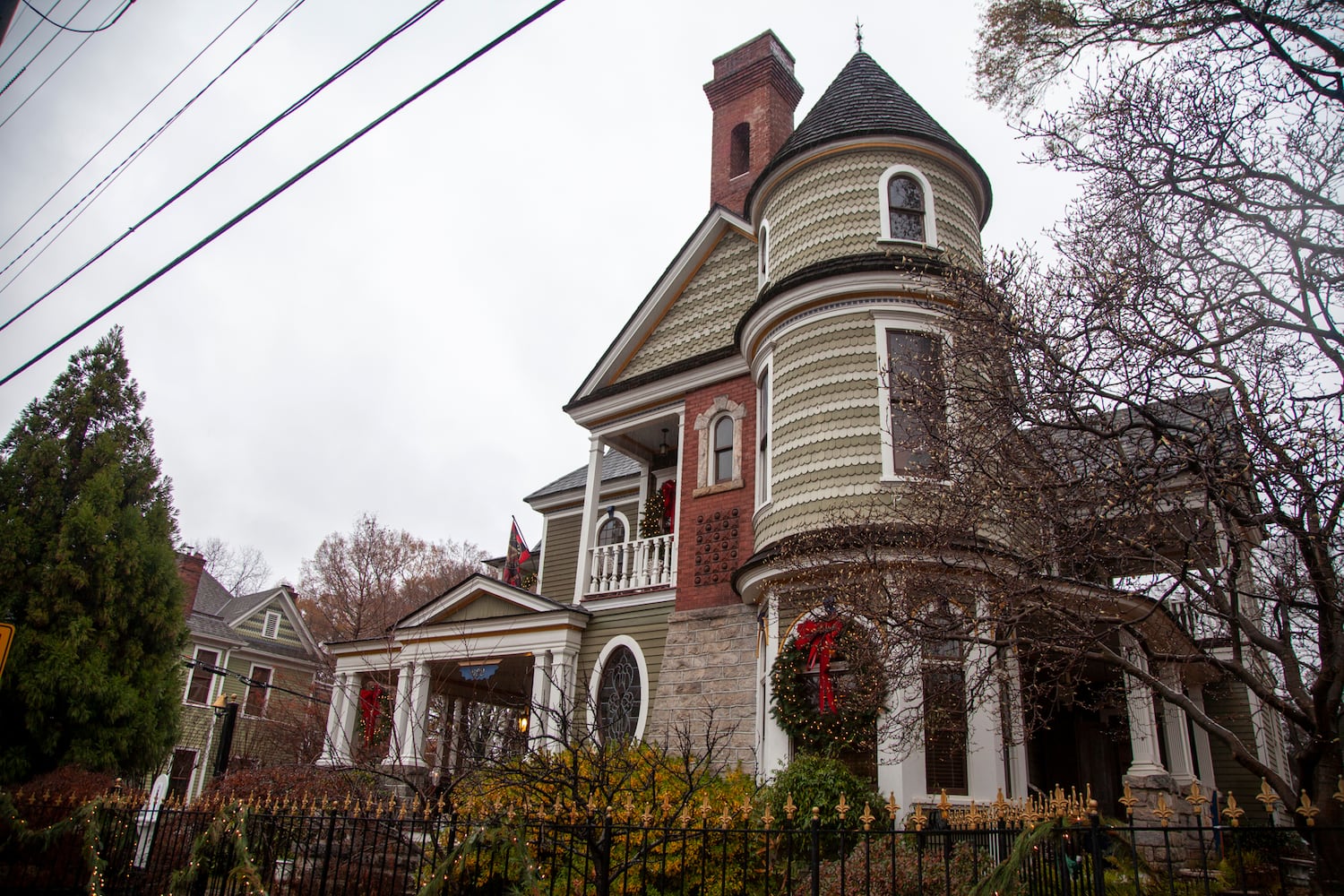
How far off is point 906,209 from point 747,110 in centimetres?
739

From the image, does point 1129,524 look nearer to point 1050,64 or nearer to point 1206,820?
point 1050,64

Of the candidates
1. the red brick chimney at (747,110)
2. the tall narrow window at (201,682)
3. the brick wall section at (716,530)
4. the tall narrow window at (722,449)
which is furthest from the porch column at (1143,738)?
the tall narrow window at (201,682)

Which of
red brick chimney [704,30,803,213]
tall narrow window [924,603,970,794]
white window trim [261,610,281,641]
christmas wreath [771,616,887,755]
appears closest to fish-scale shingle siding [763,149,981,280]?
red brick chimney [704,30,803,213]

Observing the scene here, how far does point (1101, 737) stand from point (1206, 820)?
2.05 m

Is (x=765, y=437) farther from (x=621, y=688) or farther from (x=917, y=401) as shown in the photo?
(x=917, y=401)

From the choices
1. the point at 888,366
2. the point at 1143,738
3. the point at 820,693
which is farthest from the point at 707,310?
the point at 1143,738

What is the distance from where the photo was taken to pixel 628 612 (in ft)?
51.9

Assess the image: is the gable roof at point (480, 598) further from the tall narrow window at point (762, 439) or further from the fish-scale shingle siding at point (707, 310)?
the fish-scale shingle siding at point (707, 310)

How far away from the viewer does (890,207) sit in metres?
14.3

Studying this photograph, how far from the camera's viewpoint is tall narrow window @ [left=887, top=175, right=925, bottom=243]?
14195 millimetres

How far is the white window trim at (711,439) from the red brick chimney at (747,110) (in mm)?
5535

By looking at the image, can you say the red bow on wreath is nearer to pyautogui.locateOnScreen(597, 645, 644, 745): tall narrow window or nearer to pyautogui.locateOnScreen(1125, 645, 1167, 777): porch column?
pyautogui.locateOnScreen(597, 645, 644, 745): tall narrow window

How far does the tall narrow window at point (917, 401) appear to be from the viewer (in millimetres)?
9094

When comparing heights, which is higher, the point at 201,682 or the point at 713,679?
the point at 201,682
